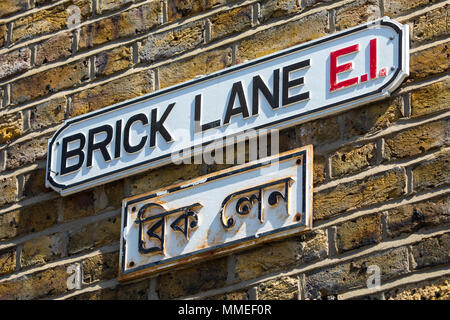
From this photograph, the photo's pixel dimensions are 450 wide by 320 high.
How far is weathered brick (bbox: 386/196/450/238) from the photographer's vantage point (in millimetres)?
4289

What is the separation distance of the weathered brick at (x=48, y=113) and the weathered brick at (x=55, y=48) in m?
0.21

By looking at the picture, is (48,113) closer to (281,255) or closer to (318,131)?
(318,131)

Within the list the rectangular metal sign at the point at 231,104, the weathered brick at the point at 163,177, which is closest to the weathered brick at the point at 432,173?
the rectangular metal sign at the point at 231,104

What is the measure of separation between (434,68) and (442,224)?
0.60 metres

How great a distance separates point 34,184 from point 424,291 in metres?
1.79

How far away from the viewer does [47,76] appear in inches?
217

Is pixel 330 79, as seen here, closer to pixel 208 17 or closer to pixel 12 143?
pixel 208 17

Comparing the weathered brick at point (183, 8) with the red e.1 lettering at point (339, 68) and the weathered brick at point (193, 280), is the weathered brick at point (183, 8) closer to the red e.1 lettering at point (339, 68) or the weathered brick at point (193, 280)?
the red e.1 lettering at point (339, 68)

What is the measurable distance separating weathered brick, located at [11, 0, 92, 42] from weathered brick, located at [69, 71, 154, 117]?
397 millimetres

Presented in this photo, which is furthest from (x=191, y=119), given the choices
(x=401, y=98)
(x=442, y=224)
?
(x=442, y=224)

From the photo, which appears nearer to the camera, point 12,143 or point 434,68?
point 434,68

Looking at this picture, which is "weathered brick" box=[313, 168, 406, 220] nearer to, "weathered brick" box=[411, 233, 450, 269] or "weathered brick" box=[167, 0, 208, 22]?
"weathered brick" box=[411, 233, 450, 269]

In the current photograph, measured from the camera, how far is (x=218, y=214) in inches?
183

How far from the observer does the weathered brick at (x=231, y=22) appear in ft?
16.7
